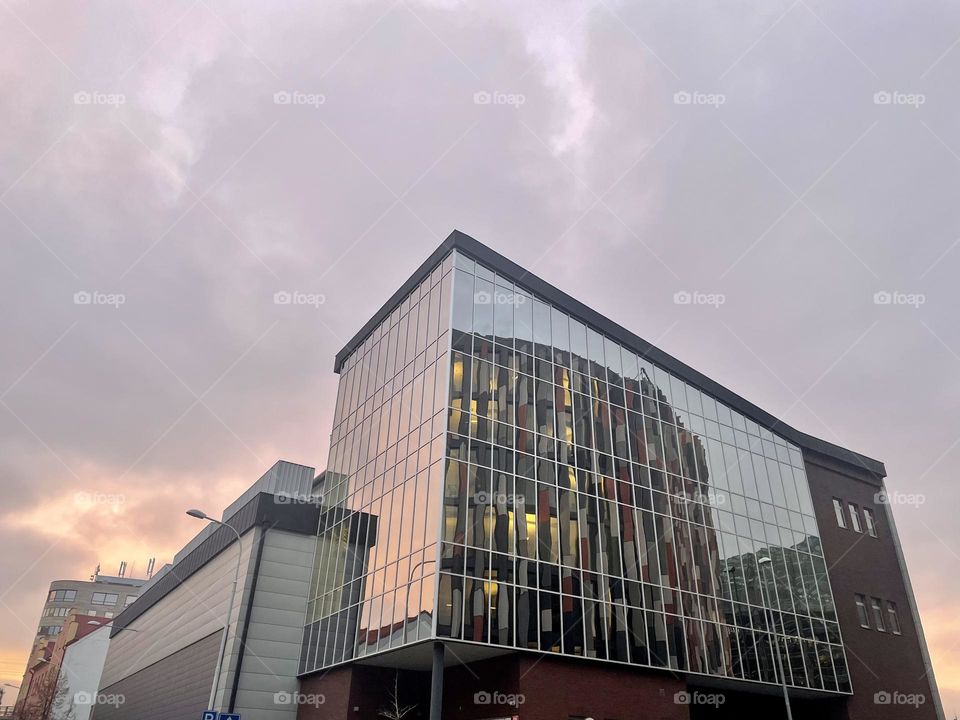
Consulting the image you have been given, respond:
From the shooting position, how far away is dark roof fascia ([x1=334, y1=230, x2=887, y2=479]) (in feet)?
111

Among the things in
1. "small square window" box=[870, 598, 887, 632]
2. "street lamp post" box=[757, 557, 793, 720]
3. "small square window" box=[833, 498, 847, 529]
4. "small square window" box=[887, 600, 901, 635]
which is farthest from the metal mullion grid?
"small square window" box=[887, 600, 901, 635]

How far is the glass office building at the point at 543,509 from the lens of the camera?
27.1 meters

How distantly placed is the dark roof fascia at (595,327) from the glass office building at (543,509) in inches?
11.9

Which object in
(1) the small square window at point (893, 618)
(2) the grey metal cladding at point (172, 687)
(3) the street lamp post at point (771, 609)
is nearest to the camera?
(3) the street lamp post at point (771, 609)

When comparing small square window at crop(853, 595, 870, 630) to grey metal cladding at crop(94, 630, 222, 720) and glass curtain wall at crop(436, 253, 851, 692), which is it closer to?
glass curtain wall at crop(436, 253, 851, 692)

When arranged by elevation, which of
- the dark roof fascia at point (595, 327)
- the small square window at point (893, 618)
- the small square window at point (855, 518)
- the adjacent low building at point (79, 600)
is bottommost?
the small square window at point (893, 618)

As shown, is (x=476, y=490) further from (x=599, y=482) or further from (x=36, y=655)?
(x=36, y=655)

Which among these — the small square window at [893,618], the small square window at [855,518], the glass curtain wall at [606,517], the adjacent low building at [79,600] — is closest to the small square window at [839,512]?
the small square window at [855,518]

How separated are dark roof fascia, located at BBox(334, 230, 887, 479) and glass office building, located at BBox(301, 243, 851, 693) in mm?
301

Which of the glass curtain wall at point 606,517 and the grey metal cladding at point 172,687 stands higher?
the glass curtain wall at point 606,517

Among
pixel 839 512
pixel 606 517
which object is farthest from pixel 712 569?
pixel 839 512

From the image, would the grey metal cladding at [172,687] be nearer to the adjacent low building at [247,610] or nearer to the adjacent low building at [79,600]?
the adjacent low building at [247,610]

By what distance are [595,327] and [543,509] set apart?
39.5ft

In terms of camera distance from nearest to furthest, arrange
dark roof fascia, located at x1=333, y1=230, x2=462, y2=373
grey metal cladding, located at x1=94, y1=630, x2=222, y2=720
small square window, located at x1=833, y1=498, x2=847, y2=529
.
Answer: dark roof fascia, located at x1=333, y1=230, x2=462, y2=373
grey metal cladding, located at x1=94, y1=630, x2=222, y2=720
small square window, located at x1=833, y1=498, x2=847, y2=529
